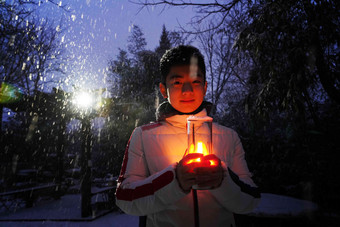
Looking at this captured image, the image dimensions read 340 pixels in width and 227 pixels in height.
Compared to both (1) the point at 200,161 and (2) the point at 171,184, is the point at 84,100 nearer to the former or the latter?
(2) the point at 171,184

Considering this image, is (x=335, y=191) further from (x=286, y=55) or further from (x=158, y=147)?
(x=158, y=147)

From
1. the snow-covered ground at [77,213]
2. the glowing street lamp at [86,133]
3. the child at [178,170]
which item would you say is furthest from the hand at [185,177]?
the glowing street lamp at [86,133]

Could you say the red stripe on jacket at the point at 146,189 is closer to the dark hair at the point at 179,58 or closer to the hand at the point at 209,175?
the hand at the point at 209,175

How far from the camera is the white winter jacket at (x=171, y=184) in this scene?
53.9 inches

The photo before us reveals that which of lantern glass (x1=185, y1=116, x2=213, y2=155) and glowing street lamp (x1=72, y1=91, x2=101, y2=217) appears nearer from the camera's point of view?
lantern glass (x1=185, y1=116, x2=213, y2=155)

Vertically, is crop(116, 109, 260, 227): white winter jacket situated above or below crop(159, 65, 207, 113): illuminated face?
below

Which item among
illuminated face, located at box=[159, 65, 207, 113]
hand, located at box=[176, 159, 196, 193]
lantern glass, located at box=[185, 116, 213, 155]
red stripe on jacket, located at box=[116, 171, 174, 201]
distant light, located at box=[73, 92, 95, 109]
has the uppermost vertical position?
distant light, located at box=[73, 92, 95, 109]

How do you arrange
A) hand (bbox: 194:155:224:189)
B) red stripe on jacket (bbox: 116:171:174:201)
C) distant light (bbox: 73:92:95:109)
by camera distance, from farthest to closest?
distant light (bbox: 73:92:95:109) → red stripe on jacket (bbox: 116:171:174:201) → hand (bbox: 194:155:224:189)

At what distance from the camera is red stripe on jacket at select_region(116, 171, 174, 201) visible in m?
1.31

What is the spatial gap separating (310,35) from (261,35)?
956 millimetres

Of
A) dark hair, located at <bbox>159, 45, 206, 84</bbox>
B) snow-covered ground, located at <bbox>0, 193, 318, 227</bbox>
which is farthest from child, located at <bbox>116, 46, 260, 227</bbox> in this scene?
snow-covered ground, located at <bbox>0, 193, 318, 227</bbox>

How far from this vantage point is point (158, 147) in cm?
170

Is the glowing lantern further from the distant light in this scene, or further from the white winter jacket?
the distant light

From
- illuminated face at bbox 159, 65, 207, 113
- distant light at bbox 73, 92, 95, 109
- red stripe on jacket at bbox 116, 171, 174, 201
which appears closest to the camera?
red stripe on jacket at bbox 116, 171, 174, 201
